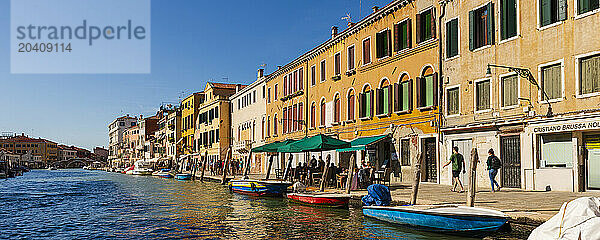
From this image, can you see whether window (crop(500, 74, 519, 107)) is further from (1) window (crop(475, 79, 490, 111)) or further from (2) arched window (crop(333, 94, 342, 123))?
(2) arched window (crop(333, 94, 342, 123))

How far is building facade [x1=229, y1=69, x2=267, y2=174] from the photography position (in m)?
46.1

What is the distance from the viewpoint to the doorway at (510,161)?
62.0 ft

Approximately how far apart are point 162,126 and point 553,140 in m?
82.0

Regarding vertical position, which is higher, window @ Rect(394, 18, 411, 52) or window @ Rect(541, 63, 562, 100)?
window @ Rect(394, 18, 411, 52)

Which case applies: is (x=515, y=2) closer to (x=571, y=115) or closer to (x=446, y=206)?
(x=571, y=115)

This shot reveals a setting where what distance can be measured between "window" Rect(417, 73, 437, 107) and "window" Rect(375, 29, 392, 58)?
2862 mm

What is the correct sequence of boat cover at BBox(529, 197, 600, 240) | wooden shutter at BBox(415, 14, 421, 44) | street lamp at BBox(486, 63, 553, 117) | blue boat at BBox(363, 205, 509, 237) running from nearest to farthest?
boat cover at BBox(529, 197, 600, 240), blue boat at BBox(363, 205, 509, 237), street lamp at BBox(486, 63, 553, 117), wooden shutter at BBox(415, 14, 421, 44)

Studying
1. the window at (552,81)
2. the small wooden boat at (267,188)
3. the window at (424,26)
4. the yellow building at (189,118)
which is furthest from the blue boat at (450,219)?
the yellow building at (189,118)

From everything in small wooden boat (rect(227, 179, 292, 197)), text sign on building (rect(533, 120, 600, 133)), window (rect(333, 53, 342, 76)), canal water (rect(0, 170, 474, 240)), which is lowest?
canal water (rect(0, 170, 474, 240))

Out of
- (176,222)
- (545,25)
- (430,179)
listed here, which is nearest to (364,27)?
(430,179)

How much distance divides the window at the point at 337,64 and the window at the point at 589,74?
15.7 meters

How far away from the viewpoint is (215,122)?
5975 centimetres

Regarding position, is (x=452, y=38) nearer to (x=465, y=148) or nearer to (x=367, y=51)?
(x=465, y=148)

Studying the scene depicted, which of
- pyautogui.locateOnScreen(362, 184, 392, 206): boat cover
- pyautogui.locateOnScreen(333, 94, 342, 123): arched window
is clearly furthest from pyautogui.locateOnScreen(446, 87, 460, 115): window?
pyautogui.locateOnScreen(333, 94, 342, 123): arched window
